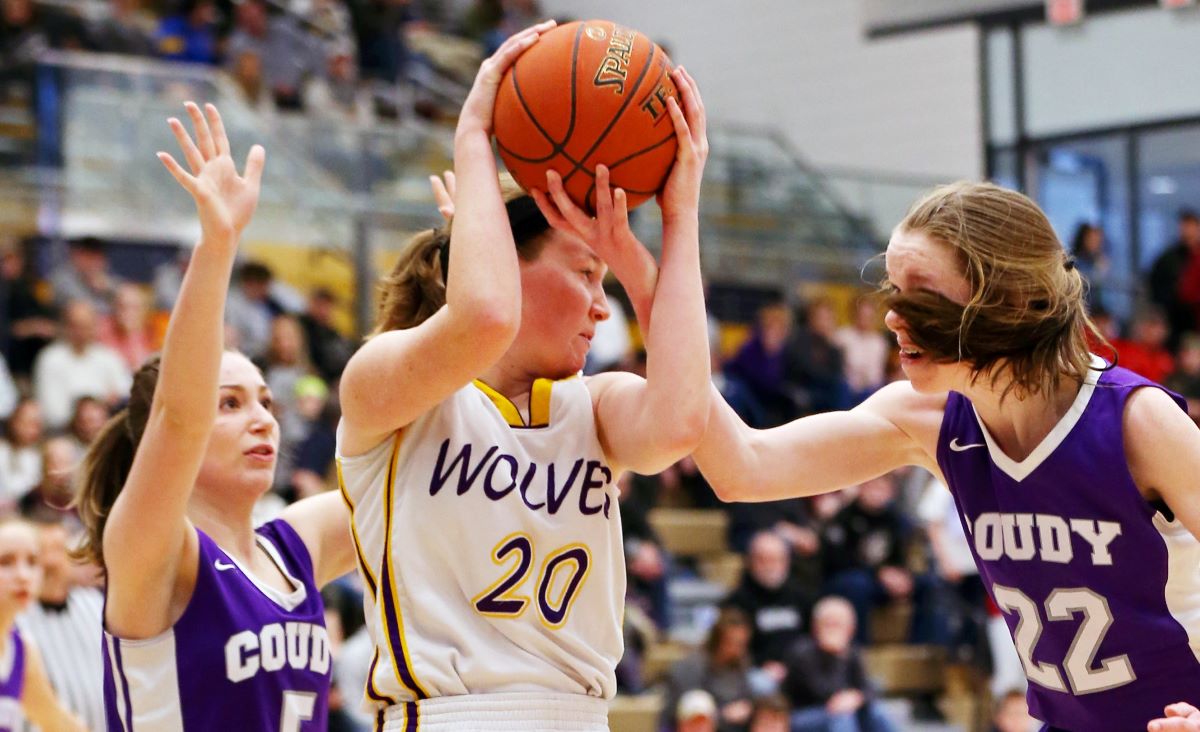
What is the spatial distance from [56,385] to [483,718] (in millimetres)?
6910

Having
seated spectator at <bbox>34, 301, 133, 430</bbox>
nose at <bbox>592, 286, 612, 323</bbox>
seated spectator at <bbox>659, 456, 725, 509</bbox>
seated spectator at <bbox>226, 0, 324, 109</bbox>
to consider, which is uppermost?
seated spectator at <bbox>226, 0, 324, 109</bbox>

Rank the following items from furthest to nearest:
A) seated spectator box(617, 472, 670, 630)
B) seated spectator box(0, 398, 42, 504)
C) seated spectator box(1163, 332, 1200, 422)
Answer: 1. seated spectator box(1163, 332, 1200, 422)
2. seated spectator box(617, 472, 670, 630)
3. seated spectator box(0, 398, 42, 504)

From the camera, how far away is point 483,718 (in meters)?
2.64

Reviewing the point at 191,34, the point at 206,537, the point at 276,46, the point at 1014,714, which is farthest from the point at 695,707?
the point at 191,34

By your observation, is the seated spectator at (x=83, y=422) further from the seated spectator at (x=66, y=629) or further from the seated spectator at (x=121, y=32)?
the seated spectator at (x=121, y=32)

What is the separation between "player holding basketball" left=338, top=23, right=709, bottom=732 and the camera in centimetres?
264

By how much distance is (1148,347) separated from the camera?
12.0 m

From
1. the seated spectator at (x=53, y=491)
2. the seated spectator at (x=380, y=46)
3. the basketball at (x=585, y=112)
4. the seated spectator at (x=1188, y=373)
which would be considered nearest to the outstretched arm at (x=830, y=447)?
the basketball at (x=585, y=112)

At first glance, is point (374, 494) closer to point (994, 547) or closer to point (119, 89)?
point (994, 547)

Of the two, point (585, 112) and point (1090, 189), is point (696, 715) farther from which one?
point (1090, 189)

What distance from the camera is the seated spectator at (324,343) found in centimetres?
983

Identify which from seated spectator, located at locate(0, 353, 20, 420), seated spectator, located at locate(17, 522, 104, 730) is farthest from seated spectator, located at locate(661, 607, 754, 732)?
seated spectator, located at locate(0, 353, 20, 420)

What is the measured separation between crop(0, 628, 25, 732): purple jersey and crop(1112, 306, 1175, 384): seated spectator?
807 cm

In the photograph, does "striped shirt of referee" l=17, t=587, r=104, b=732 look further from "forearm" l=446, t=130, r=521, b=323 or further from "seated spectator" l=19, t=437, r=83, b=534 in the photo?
"forearm" l=446, t=130, r=521, b=323
